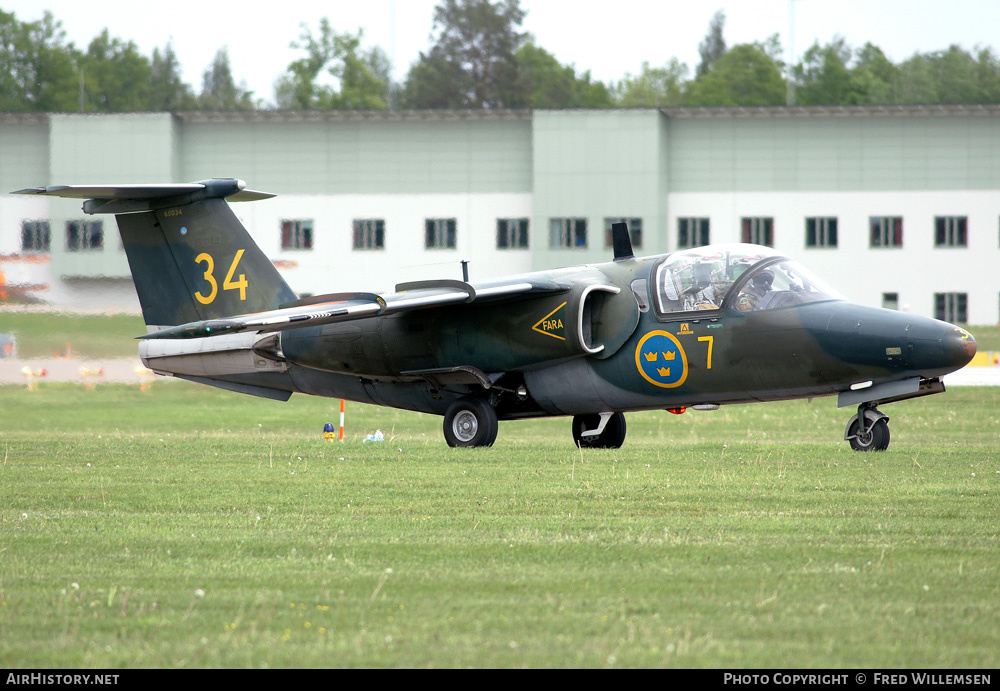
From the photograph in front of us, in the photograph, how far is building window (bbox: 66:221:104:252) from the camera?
62312 mm

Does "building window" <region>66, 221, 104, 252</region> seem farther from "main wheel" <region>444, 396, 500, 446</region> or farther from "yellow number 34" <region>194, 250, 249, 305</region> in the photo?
"main wheel" <region>444, 396, 500, 446</region>

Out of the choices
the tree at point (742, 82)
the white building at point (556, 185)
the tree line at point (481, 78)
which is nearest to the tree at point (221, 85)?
the tree line at point (481, 78)

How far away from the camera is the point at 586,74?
12631 centimetres

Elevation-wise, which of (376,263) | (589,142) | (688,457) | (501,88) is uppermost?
(501,88)

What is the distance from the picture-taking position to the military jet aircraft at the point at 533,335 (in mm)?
15141

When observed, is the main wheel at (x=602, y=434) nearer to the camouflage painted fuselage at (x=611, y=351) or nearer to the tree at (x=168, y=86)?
the camouflage painted fuselage at (x=611, y=351)

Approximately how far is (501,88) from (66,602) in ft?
366

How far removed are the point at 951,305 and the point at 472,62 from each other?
6432 centimetres

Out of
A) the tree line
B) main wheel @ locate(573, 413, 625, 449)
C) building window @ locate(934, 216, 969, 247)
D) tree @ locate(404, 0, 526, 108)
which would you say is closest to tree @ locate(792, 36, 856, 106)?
the tree line

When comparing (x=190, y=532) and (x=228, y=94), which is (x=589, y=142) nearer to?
(x=190, y=532)

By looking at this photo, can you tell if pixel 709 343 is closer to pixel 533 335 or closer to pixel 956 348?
pixel 533 335

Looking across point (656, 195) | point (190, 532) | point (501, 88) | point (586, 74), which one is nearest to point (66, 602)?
point (190, 532)

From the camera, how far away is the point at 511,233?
65.2m

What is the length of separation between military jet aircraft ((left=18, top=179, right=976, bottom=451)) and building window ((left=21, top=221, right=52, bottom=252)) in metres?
47.2
